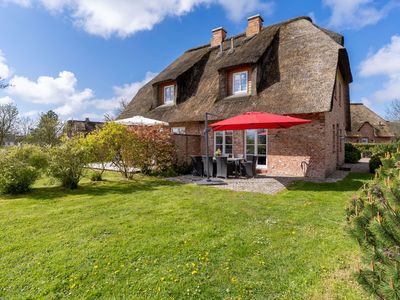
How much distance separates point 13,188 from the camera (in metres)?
7.75

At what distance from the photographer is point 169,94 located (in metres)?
16.5

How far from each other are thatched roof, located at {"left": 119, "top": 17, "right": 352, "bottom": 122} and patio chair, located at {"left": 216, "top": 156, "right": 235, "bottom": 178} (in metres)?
2.76

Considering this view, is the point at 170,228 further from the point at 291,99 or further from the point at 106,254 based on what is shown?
the point at 291,99

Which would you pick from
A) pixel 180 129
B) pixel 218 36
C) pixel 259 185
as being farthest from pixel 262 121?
pixel 218 36

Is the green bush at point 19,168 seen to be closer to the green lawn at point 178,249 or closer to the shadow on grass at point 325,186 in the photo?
the green lawn at point 178,249

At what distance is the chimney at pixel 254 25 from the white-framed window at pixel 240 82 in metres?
4.09

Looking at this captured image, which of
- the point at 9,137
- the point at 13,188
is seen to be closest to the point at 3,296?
the point at 13,188

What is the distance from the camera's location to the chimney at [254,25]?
15.2 meters

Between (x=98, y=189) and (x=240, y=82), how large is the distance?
896 centimetres

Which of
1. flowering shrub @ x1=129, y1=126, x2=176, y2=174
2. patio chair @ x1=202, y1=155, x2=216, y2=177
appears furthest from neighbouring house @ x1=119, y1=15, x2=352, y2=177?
patio chair @ x1=202, y1=155, x2=216, y2=177

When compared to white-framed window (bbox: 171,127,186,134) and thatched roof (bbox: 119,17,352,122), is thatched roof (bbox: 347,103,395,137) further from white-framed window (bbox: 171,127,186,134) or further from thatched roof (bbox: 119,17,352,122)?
white-framed window (bbox: 171,127,186,134)

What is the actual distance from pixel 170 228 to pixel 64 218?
251 cm

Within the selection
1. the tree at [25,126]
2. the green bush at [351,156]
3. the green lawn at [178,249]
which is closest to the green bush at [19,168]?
the green lawn at [178,249]

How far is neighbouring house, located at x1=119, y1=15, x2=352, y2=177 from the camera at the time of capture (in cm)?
1040
